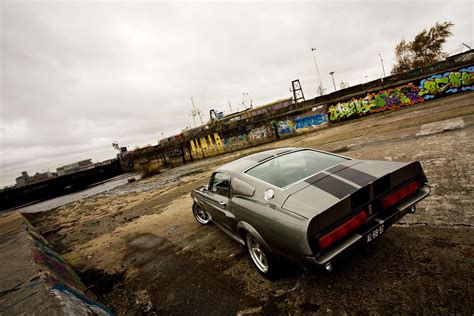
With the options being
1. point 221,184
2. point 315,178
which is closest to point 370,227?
point 315,178

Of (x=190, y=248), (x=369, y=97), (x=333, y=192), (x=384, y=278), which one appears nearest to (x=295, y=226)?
(x=333, y=192)

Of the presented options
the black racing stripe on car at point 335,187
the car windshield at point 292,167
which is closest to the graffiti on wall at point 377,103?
the car windshield at point 292,167

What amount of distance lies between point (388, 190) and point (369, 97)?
18009 mm

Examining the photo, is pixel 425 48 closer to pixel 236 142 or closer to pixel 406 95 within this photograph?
pixel 406 95

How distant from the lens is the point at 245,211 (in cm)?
281

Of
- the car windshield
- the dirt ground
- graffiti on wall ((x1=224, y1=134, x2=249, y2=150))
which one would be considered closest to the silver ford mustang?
the car windshield

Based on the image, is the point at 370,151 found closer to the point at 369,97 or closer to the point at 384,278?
the point at 384,278

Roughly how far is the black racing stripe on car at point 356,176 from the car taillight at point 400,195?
0.87 ft

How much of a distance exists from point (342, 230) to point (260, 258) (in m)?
1.25

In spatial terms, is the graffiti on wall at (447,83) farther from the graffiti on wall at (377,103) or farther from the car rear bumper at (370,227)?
the car rear bumper at (370,227)

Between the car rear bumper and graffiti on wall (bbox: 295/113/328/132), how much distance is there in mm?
17367

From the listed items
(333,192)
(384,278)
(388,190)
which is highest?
(333,192)

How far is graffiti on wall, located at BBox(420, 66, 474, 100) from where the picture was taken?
14.5 metres

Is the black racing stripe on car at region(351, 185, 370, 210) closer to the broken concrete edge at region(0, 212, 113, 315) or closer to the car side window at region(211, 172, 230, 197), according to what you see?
the car side window at region(211, 172, 230, 197)
